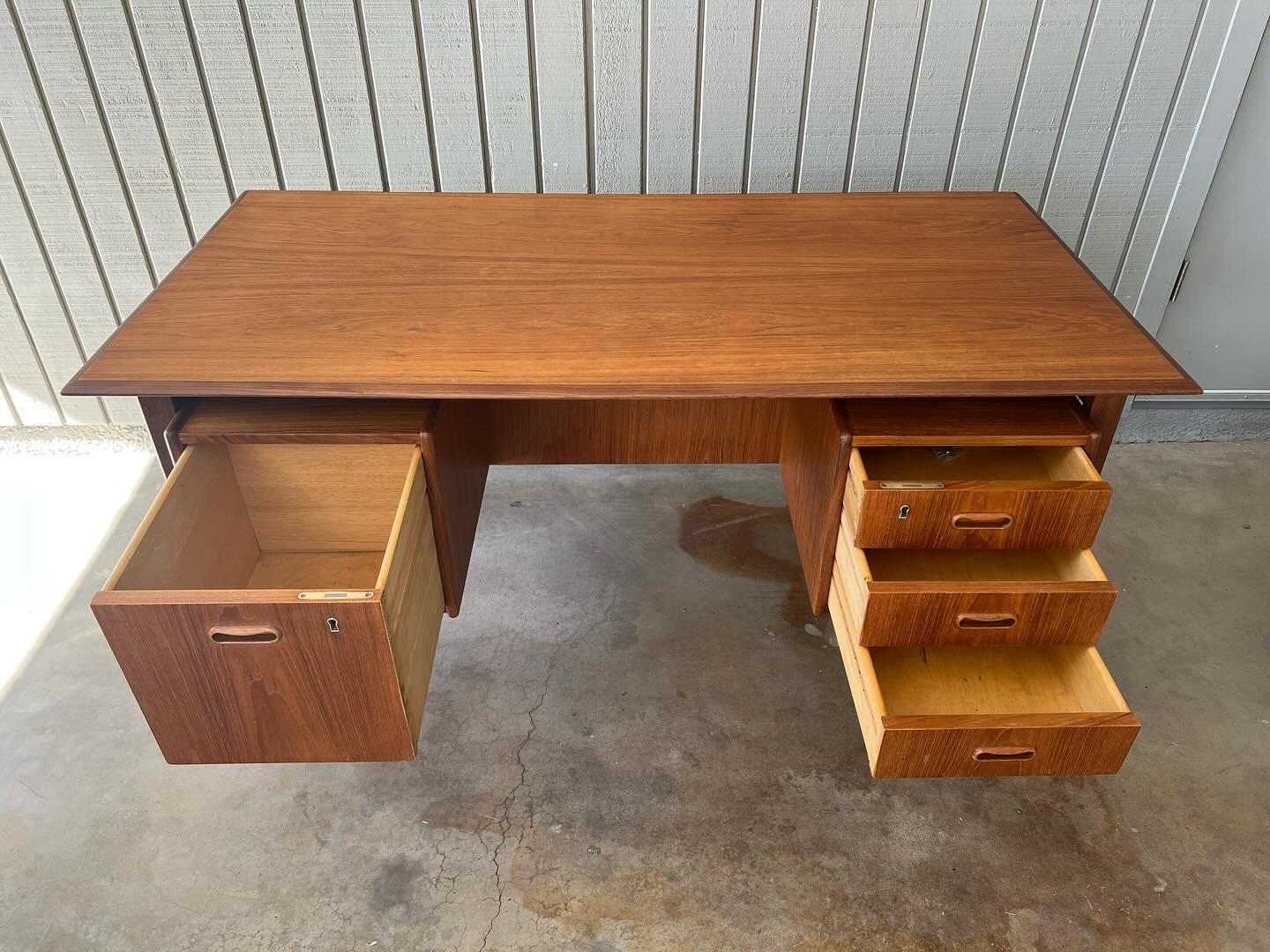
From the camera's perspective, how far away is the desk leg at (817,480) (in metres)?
1.32

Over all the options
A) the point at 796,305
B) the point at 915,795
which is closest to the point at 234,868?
the point at 915,795

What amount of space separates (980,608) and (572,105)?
1.25m

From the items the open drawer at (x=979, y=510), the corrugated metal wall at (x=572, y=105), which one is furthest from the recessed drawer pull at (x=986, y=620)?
the corrugated metal wall at (x=572, y=105)

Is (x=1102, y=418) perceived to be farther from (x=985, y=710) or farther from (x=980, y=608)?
(x=985, y=710)

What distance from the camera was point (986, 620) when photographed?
4.10 ft

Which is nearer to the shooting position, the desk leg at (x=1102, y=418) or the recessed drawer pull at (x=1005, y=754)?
the recessed drawer pull at (x=1005, y=754)

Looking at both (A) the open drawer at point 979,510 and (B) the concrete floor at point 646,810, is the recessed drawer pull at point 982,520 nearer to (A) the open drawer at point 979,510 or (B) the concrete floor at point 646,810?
(A) the open drawer at point 979,510

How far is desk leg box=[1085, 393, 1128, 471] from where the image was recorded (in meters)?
1.30

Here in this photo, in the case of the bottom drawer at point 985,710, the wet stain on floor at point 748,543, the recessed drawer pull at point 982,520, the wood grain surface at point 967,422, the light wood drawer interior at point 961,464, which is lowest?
the wet stain on floor at point 748,543

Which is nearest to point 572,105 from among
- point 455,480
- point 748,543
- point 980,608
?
point 455,480

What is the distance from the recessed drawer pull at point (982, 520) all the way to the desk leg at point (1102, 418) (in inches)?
6.7

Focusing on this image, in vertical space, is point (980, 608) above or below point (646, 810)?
above

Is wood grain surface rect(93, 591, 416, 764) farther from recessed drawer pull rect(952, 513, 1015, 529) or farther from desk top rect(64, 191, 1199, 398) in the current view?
recessed drawer pull rect(952, 513, 1015, 529)

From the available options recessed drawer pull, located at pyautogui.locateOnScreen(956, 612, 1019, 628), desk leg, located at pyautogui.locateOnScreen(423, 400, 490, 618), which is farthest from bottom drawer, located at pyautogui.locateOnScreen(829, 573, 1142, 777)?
desk leg, located at pyautogui.locateOnScreen(423, 400, 490, 618)
